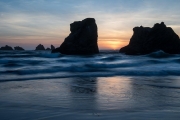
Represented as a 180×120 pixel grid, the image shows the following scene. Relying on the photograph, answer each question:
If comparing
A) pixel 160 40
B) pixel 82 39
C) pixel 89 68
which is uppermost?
pixel 82 39

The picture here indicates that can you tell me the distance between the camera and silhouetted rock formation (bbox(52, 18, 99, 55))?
50.1 metres

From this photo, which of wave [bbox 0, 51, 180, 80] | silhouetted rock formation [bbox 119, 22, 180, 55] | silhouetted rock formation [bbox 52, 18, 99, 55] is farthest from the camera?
silhouetted rock formation [bbox 52, 18, 99, 55]

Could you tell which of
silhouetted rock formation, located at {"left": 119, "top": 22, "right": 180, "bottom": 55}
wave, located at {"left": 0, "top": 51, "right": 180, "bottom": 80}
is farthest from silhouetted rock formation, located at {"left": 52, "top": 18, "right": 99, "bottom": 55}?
wave, located at {"left": 0, "top": 51, "right": 180, "bottom": 80}

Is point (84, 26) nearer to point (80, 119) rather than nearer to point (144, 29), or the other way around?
point (144, 29)

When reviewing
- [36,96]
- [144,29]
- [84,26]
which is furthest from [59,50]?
[36,96]

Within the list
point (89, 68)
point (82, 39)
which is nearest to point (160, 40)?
point (82, 39)

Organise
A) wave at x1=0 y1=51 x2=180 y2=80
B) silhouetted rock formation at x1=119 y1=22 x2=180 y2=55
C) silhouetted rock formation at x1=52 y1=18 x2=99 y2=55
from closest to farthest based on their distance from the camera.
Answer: wave at x1=0 y1=51 x2=180 y2=80, silhouetted rock formation at x1=119 y1=22 x2=180 y2=55, silhouetted rock formation at x1=52 y1=18 x2=99 y2=55

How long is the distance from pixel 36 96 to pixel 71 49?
44791 millimetres

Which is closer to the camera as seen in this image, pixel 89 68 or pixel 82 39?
pixel 89 68

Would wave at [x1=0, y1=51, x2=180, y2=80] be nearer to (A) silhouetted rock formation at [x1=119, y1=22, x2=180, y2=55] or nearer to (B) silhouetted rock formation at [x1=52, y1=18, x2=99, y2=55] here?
(A) silhouetted rock formation at [x1=119, y1=22, x2=180, y2=55]

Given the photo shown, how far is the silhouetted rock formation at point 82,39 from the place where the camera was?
50.1m

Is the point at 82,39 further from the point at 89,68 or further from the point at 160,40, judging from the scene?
the point at 89,68

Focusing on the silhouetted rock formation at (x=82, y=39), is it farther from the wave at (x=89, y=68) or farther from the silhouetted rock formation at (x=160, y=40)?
the wave at (x=89, y=68)

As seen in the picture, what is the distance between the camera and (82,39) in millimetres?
50312
